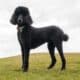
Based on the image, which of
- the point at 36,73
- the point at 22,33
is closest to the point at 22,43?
the point at 22,33

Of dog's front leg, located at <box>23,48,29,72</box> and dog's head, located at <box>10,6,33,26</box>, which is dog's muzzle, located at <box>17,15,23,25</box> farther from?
dog's front leg, located at <box>23,48,29,72</box>

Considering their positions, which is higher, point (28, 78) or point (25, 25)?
point (25, 25)

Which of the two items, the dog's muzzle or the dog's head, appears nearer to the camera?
the dog's muzzle

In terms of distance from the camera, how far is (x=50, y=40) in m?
17.2

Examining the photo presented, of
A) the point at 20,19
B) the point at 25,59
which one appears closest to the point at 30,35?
the point at 20,19

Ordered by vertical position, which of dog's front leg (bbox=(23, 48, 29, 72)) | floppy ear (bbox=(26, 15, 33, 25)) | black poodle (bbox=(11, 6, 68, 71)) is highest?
floppy ear (bbox=(26, 15, 33, 25))

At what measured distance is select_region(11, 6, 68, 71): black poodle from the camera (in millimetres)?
16375

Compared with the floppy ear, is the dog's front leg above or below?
below

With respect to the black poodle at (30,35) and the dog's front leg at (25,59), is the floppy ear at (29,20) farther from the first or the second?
the dog's front leg at (25,59)

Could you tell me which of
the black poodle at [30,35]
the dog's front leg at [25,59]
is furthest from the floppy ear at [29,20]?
the dog's front leg at [25,59]

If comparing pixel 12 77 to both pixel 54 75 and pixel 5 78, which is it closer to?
pixel 5 78

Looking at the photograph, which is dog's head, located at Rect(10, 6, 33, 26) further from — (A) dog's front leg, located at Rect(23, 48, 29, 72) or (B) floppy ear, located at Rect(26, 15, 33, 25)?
(A) dog's front leg, located at Rect(23, 48, 29, 72)

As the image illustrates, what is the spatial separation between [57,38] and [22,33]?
5.60ft

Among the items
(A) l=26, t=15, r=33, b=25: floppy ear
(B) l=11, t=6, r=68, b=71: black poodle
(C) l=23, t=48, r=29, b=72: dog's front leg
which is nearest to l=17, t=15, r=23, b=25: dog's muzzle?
(B) l=11, t=6, r=68, b=71: black poodle
